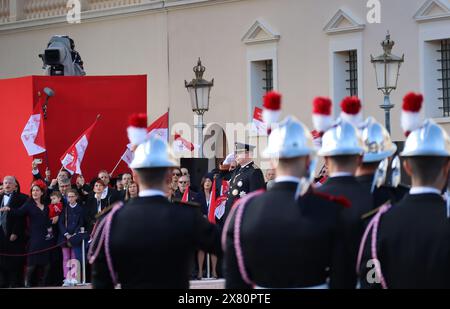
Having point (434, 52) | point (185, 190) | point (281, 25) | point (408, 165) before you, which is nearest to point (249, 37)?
point (281, 25)

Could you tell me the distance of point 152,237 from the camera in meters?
7.64

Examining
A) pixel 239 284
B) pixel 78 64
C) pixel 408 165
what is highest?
pixel 78 64

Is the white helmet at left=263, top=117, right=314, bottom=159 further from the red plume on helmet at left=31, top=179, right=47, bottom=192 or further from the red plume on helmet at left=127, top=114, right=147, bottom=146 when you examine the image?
the red plume on helmet at left=31, top=179, right=47, bottom=192

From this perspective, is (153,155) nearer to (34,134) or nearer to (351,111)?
(351,111)

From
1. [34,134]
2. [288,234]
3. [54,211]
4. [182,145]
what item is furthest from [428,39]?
[288,234]

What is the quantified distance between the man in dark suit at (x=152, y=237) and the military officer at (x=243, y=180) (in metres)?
9.86

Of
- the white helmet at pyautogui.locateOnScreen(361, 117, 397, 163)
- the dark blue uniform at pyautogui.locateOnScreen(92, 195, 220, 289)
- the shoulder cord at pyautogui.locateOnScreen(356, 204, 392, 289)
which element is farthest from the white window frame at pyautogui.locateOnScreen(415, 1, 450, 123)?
the dark blue uniform at pyautogui.locateOnScreen(92, 195, 220, 289)

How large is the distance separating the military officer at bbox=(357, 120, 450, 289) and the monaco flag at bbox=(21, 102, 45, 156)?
47.4 ft

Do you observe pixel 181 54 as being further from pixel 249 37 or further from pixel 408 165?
pixel 408 165

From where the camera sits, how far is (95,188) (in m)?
19.0

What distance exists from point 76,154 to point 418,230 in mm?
14382

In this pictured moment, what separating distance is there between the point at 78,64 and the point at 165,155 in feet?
55.3

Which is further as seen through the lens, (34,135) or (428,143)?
(34,135)

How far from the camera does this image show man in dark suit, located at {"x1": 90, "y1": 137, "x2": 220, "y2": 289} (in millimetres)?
7629
